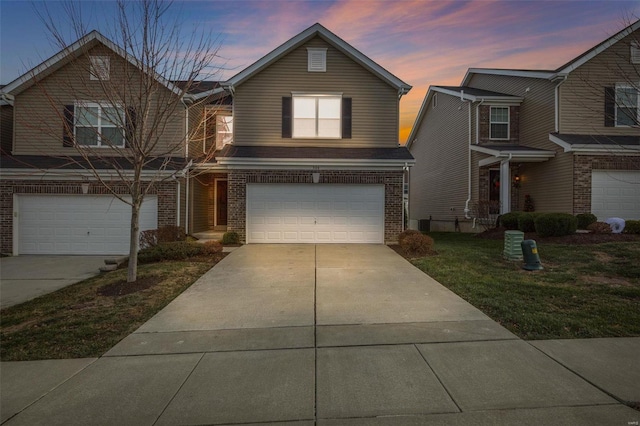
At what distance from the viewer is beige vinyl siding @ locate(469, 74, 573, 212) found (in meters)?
13.5

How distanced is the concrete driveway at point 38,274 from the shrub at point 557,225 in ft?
46.8

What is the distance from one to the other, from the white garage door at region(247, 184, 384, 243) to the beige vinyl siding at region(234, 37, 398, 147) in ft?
6.80

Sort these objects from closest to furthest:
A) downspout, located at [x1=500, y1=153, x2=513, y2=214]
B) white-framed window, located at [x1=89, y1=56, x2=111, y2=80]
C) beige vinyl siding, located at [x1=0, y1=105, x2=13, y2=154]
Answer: white-framed window, located at [x1=89, y1=56, x2=111, y2=80], beige vinyl siding, located at [x1=0, y1=105, x2=13, y2=154], downspout, located at [x1=500, y1=153, x2=513, y2=214]

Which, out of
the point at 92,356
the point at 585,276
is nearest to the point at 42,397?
the point at 92,356

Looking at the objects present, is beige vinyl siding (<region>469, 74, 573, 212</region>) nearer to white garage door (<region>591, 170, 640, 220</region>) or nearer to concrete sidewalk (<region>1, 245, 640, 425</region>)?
white garage door (<region>591, 170, 640, 220</region>)

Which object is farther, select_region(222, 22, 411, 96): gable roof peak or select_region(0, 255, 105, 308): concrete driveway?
select_region(222, 22, 411, 96): gable roof peak

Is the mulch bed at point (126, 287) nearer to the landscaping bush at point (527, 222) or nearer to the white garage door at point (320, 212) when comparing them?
the white garage door at point (320, 212)

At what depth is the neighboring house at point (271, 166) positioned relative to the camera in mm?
11977

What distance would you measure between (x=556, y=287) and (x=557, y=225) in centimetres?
618

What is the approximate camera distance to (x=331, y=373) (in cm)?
349

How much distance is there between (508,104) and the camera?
54.1 ft

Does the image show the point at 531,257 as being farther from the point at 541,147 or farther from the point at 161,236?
the point at 161,236

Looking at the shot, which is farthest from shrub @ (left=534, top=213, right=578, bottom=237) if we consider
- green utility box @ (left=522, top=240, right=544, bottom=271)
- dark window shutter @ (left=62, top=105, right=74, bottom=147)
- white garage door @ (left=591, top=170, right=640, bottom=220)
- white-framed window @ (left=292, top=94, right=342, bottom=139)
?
dark window shutter @ (left=62, top=105, right=74, bottom=147)

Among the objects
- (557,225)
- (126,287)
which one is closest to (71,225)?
(126,287)
